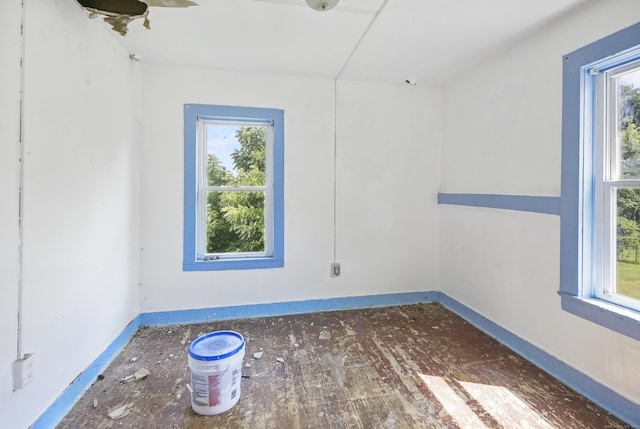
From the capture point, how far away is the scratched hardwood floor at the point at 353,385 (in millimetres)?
1618

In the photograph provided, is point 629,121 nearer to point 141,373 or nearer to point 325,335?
point 325,335

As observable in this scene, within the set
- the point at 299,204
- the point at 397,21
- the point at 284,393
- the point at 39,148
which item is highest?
the point at 397,21

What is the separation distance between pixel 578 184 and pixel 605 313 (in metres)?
0.74

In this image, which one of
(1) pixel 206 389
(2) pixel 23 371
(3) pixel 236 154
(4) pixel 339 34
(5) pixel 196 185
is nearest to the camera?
(2) pixel 23 371

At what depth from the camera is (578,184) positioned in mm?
1878

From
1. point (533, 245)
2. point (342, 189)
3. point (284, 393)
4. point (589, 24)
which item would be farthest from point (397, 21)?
point (284, 393)

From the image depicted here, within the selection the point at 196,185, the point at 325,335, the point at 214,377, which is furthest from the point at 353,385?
the point at 196,185

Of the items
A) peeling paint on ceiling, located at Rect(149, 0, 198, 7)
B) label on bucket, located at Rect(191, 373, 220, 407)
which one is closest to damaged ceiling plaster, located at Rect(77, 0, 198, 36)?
peeling paint on ceiling, located at Rect(149, 0, 198, 7)

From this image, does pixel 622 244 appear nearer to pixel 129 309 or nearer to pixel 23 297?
pixel 23 297

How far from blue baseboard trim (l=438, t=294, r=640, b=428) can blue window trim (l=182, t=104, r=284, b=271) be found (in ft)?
6.17

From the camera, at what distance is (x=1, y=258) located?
A: 1.30m

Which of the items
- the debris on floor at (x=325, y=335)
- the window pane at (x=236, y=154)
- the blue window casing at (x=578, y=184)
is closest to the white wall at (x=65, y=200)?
the window pane at (x=236, y=154)

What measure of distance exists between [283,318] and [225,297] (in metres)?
0.57

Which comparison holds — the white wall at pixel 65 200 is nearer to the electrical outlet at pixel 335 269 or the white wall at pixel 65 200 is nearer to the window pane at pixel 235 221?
the window pane at pixel 235 221
